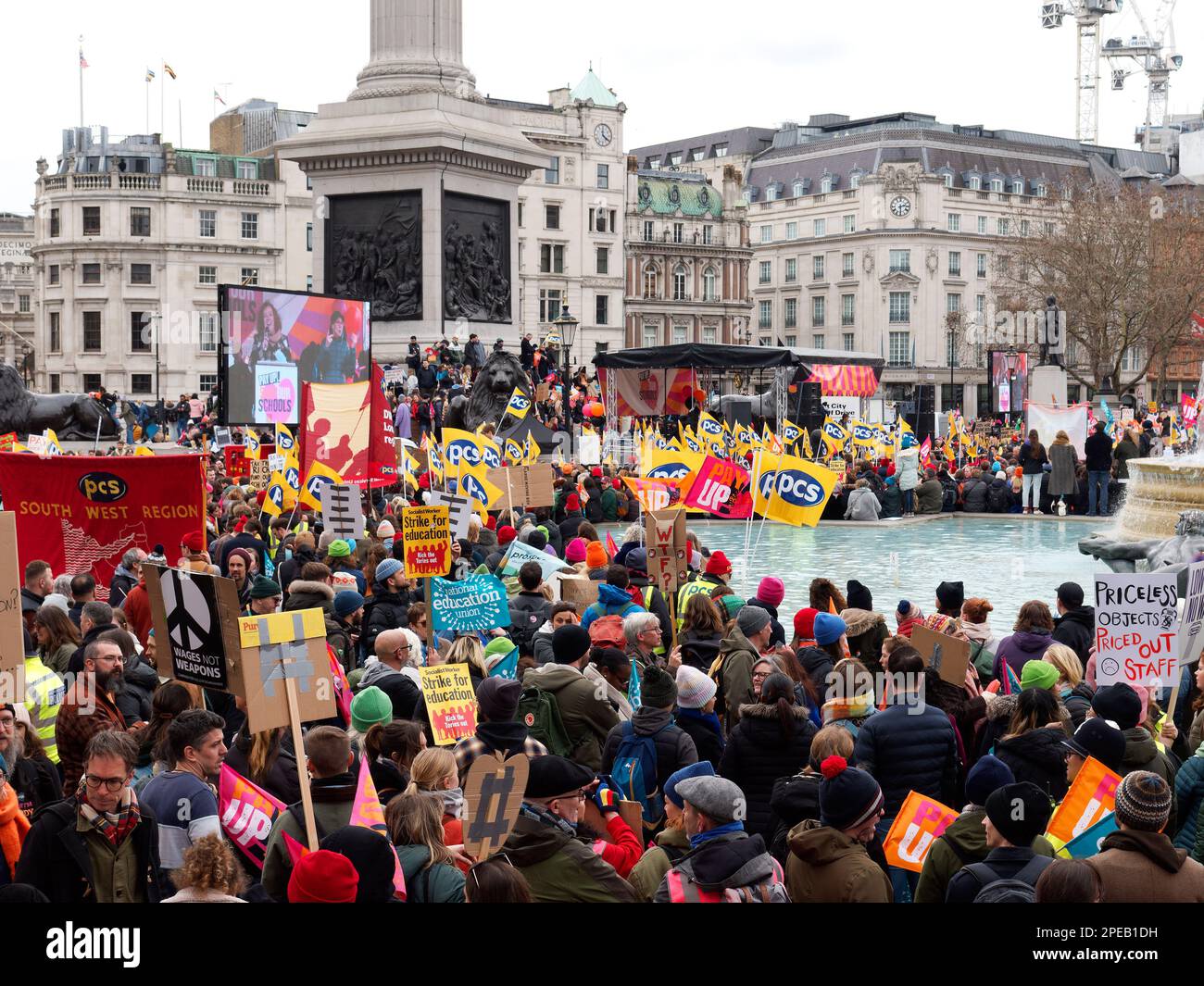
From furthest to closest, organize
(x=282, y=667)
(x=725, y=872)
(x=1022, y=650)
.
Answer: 1. (x=1022, y=650)
2. (x=282, y=667)
3. (x=725, y=872)

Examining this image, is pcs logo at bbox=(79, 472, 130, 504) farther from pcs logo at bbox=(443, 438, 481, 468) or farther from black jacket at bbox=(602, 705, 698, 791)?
black jacket at bbox=(602, 705, 698, 791)

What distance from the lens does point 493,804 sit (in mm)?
5816

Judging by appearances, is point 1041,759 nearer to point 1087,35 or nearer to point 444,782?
point 444,782

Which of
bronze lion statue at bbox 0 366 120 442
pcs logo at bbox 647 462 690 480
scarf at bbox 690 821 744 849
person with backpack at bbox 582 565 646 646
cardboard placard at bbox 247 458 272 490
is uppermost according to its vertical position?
bronze lion statue at bbox 0 366 120 442

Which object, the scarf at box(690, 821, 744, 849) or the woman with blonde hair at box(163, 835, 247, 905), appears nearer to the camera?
the woman with blonde hair at box(163, 835, 247, 905)

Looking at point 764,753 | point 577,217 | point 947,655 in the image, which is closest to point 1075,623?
point 947,655

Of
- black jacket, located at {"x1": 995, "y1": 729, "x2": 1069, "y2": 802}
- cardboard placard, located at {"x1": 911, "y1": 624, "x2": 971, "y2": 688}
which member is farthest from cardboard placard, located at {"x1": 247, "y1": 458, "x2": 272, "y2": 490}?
black jacket, located at {"x1": 995, "y1": 729, "x2": 1069, "y2": 802}

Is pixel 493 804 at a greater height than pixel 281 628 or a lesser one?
lesser

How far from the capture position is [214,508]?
1892cm

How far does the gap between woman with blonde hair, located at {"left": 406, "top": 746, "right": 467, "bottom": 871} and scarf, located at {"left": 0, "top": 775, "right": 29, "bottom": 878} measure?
150cm

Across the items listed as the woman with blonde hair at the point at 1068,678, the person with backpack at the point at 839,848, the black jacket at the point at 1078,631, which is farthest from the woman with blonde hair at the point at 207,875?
the black jacket at the point at 1078,631

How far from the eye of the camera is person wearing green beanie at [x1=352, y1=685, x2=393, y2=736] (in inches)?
293

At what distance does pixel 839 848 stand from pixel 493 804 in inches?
48.7
